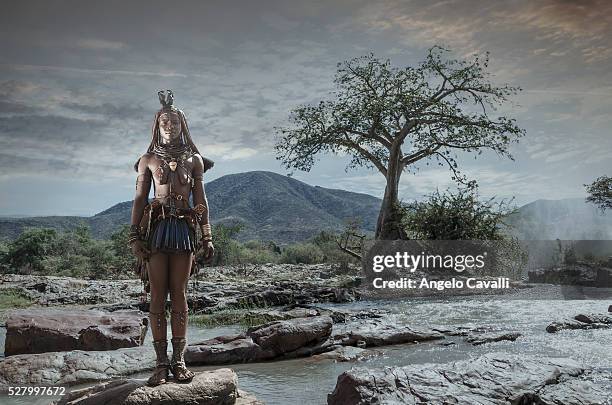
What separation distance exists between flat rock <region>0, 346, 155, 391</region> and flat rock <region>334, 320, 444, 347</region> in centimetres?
321

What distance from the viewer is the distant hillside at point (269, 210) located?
8388 centimetres

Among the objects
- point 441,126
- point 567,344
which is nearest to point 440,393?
point 567,344

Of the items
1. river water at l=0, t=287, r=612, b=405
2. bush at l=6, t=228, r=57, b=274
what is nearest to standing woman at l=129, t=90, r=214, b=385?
river water at l=0, t=287, r=612, b=405

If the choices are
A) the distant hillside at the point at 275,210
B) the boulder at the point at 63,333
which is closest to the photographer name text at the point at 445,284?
the boulder at the point at 63,333

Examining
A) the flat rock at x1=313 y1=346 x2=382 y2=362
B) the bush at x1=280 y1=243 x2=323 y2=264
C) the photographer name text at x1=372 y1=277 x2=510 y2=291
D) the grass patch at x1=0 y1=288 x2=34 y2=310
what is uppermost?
the bush at x1=280 y1=243 x2=323 y2=264

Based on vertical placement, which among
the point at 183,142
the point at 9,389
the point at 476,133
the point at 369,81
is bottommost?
the point at 9,389

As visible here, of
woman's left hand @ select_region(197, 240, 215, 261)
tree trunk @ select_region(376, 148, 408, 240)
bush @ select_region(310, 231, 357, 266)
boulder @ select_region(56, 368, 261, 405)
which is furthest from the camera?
bush @ select_region(310, 231, 357, 266)

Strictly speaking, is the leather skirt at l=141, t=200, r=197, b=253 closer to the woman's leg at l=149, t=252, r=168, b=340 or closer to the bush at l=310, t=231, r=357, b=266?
the woman's leg at l=149, t=252, r=168, b=340

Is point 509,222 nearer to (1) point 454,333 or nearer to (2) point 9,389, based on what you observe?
(1) point 454,333

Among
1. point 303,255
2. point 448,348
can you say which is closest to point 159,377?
point 448,348

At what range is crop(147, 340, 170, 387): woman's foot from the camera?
17.0 feet

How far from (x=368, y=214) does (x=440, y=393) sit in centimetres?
10414

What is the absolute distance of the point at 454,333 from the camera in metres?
9.91

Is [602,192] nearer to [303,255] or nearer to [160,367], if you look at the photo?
[303,255]
